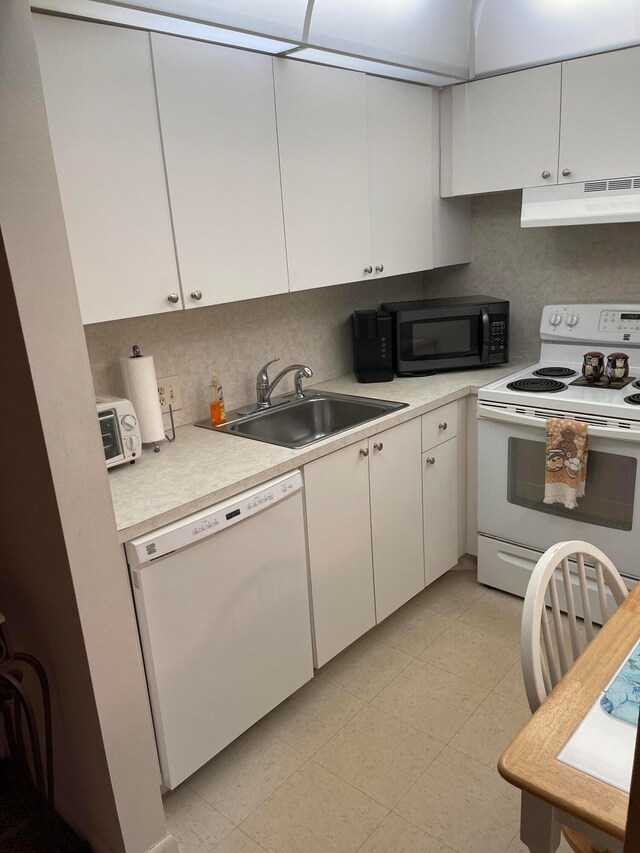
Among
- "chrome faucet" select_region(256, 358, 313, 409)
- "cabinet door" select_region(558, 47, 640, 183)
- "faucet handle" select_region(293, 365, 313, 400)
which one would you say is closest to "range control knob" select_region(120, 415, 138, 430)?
"chrome faucet" select_region(256, 358, 313, 409)

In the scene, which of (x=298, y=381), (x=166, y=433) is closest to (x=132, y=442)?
(x=166, y=433)

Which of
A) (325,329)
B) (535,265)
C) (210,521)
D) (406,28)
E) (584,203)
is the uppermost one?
(406,28)

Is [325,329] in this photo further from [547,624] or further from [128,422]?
[547,624]

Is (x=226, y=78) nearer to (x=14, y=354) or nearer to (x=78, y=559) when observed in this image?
(x=14, y=354)

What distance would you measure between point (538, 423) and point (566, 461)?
0.58ft

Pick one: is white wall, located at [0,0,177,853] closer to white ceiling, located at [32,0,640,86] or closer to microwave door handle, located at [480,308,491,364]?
white ceiling, located at [32,0,640,86]

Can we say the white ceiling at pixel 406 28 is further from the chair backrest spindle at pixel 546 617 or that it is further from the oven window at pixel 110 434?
the chair backrest spindle at pixel 546 617

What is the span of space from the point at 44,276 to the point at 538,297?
7.81ft

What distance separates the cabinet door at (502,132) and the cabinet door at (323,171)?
1.78 feet

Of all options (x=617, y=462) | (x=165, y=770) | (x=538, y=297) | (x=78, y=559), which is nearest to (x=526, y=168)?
(x=538, y=297)

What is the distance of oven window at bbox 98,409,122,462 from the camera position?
6.17ft

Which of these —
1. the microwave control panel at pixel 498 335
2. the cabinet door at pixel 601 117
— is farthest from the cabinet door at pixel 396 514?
the cabinet door at pixel 601 117

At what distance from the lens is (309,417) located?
2664 mm

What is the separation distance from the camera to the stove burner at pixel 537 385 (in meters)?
2.55
